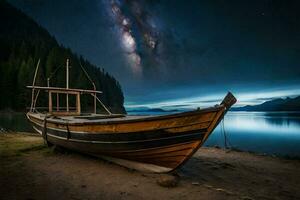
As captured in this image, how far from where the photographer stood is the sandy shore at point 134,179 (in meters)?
5.92

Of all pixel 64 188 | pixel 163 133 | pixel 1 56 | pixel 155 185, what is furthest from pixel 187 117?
pixel 1 56

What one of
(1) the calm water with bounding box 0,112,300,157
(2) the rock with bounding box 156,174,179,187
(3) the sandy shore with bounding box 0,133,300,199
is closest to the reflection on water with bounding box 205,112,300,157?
(1) the calm water with bounding box 0,112,300,157

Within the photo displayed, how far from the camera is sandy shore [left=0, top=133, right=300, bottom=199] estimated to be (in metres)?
5.92

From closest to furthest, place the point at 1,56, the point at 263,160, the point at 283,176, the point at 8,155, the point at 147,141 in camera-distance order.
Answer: the point at 147,141 < the point at 283,176 < the point at 8,155 < the point at 263,160 < the point at 1,56

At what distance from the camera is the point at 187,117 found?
657cm

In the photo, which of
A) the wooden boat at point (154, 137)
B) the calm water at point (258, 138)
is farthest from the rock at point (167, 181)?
the calm water at point (258, 138)

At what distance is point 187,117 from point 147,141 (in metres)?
1.43

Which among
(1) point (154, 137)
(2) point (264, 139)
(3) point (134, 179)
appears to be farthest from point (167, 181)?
(2) point (264, 139)

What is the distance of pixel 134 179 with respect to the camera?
7.09 m

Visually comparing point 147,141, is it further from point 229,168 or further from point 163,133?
point 229,168

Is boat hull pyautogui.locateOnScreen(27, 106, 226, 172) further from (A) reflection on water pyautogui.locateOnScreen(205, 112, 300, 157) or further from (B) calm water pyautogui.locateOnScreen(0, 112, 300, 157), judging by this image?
(A) reflection on water pyautogui.locateOnScreen(205, 112, 300, 157)

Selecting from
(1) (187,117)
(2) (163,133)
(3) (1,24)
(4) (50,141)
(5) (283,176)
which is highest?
(3) (1,24)

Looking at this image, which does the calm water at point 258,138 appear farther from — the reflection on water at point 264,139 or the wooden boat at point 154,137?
the wooden boat at point 154,137

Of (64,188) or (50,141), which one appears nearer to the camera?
(64,188)
